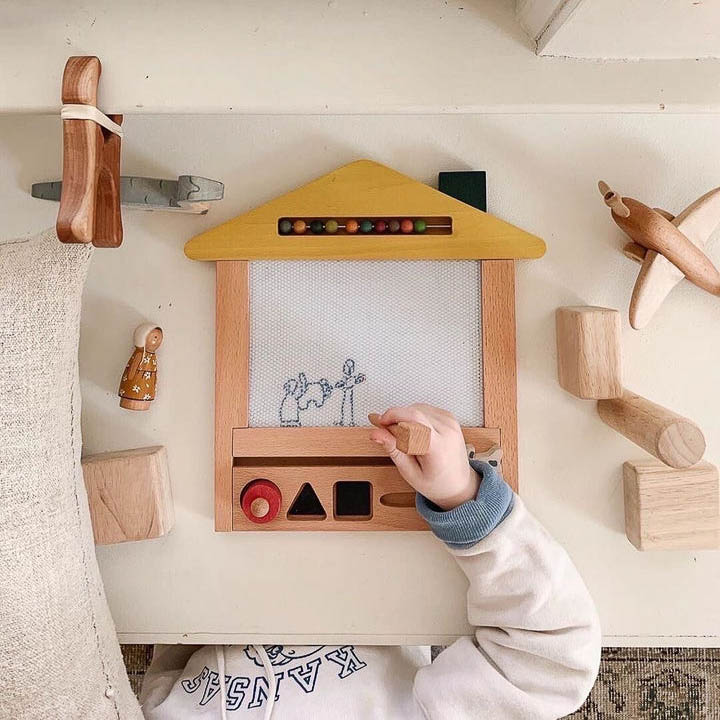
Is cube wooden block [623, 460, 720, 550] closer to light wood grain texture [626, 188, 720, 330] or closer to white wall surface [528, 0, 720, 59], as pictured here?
light wood grain texture [626, 188, 720, 330]

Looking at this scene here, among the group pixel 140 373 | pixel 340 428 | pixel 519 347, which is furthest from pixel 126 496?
pixel 519 347

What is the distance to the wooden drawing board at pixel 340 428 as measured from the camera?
82cm

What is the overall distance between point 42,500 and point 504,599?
1.57 feet

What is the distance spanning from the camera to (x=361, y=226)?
2.68ft

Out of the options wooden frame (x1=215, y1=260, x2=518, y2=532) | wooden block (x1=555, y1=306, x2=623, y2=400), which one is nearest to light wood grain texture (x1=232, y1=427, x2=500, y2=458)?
wooden frame (x1=215, y1=260, x2=518, y2=532)

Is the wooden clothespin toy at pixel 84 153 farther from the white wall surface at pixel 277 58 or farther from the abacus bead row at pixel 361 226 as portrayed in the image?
the abacus bead row at pixel 361 226

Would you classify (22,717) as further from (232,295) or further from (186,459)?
(232,295)

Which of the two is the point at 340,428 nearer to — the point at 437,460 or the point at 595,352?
the point at 437,460

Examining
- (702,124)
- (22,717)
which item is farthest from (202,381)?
(702,124)

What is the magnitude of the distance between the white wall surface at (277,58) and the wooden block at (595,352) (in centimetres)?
25

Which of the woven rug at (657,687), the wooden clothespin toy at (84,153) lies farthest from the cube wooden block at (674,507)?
the wooden clothespin toy at (84,153)

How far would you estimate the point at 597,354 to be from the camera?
77cm

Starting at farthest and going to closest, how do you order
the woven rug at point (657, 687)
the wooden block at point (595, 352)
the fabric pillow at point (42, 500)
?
the woven rug at point (657, 687) < the wooden block at point (595, 352) < the fabric pillow at point (42, 500)

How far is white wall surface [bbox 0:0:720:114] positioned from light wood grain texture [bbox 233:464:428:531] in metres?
0.41
